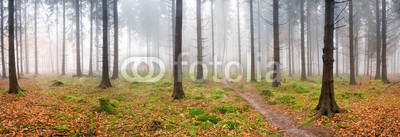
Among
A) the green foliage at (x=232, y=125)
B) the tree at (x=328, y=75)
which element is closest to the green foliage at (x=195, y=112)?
the green foliage at (x=232, y=125)

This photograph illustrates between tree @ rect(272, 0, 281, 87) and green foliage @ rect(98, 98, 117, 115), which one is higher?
tree @ rect(272, 0, 281, 87)

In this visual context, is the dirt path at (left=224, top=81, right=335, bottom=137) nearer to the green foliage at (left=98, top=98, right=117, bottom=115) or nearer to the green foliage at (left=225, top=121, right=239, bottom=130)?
the green foliage at (left=225, top=121, right=239, bottom=130)

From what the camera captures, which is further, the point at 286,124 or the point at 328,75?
the point at 328,75

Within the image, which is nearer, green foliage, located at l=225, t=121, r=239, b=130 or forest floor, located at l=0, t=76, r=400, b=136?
forest floor, located at l=0, t=76, r=400, b=136

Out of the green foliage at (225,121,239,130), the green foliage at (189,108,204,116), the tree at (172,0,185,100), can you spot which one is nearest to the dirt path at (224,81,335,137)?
the green foliage at (225,121,239,130)

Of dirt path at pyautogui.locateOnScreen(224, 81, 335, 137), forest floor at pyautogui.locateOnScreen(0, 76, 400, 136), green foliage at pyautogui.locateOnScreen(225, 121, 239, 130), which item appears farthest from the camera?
green foliage at pyautogui.locateOnScreen(225, 121, 239, 130)

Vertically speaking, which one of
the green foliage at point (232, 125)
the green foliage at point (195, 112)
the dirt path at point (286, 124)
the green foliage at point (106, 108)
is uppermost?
the green foliage at point (106, 108)

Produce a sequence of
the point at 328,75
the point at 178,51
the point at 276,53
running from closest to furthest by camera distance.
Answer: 1. the point at 328,75
2. the point at 178,51
3. the point at 276,53

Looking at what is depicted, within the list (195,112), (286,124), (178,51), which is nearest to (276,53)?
(178,51)

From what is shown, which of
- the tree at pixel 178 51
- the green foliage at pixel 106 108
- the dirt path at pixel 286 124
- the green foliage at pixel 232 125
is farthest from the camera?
the tree at pixel 178 51

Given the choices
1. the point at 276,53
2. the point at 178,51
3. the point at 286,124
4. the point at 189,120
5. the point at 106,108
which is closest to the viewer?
the point at 286,124

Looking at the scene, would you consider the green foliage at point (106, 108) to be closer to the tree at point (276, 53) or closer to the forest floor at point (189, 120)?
the forest floor at point (189, 120)

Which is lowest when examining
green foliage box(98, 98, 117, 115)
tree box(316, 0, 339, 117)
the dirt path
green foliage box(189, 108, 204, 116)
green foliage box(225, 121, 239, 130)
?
the dirt path

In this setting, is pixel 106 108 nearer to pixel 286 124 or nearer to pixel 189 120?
pixel 189 120
